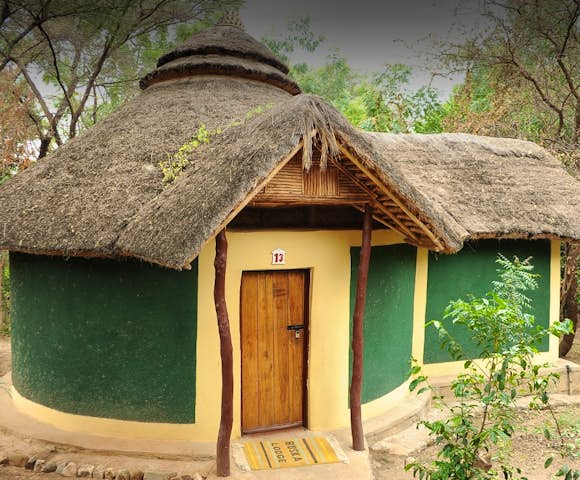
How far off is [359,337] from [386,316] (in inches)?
39.1

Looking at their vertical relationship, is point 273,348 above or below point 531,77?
below

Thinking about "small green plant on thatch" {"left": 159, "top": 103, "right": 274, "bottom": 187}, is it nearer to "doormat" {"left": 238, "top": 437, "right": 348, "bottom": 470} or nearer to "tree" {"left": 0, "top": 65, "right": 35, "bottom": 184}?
"doormat" {"left": 238, "top": 437, "right": 348, "bottom": 470}

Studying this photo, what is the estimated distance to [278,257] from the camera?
541 centimetres

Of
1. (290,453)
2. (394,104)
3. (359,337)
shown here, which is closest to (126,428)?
(290,453)

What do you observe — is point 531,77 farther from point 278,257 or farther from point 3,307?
point 3,307

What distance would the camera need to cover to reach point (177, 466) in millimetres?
4898

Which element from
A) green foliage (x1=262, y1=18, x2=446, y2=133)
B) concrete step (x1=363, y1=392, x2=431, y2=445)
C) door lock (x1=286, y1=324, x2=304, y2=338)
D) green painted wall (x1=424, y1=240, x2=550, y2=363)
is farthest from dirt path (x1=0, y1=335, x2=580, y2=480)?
green foliage (x1=262, y1=18, x2=446, y2=133)

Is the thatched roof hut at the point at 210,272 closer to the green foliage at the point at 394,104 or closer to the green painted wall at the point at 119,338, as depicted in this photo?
the green painted wall at the point at 119,338

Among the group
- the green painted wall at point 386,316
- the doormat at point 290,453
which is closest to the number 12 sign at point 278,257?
the green painted wall at point 386,316

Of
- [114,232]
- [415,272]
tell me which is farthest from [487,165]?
[114,232]

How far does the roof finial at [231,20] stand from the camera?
9.13 meters

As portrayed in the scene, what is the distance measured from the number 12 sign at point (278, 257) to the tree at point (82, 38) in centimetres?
591

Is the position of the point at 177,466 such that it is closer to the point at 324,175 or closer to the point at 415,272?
the point at 324,175

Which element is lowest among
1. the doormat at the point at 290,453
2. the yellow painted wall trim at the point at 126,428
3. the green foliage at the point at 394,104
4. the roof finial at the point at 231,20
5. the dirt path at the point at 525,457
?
the dirt path at the point at 525,457
